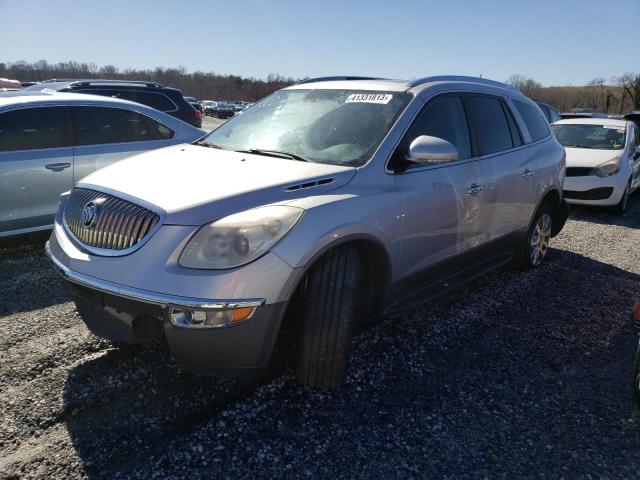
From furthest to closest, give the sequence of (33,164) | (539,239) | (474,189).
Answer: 1. (539,239)
2. (33,164)
3. (474,189)

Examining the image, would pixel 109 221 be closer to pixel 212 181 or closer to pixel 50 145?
pixel 212 181

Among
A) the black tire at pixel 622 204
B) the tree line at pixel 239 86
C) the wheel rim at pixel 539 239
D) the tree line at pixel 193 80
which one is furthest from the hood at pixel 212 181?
the tree line at pixel 193 80

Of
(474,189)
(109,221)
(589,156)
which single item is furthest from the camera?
(589,156)

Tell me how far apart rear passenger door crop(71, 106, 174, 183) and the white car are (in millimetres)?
6560

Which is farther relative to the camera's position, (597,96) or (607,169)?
(597,96)

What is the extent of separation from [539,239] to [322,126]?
→ 3.08m

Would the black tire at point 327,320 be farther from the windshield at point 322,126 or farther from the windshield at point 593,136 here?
the windshield at point 593,136

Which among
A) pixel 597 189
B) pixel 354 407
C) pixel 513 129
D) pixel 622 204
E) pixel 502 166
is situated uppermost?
pixel 513 129

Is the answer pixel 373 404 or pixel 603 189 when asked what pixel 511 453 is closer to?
pixel 373 404

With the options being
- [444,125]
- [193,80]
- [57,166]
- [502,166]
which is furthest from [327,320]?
[193,80]

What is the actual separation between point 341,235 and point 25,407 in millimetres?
1835

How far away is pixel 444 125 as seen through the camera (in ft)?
12.0

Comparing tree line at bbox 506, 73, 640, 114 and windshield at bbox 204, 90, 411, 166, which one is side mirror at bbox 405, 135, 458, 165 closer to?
windshield at bbox 204, 90, 411, 166

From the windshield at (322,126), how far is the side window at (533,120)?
6.41ft
